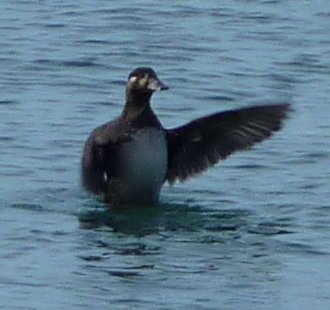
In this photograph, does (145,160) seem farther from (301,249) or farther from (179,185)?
(301,249)

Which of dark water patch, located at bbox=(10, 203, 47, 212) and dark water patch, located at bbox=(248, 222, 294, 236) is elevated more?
dark water patch, located at bbox=(10, 203, 47, 212)

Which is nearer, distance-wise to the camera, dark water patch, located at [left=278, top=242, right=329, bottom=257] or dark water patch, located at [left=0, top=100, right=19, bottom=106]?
dark water patch, located at [left=278, top=242, right=329, bottom=257]

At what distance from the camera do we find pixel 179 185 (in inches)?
637

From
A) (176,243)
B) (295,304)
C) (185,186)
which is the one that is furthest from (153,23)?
(295,304)

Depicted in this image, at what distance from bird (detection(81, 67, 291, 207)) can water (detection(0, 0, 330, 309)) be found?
0.68ft

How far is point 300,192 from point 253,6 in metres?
6.40

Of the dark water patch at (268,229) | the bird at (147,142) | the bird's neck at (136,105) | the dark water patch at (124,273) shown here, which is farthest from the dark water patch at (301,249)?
the bird's neck at (136,105)

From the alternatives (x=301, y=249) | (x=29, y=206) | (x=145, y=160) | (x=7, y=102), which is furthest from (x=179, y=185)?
(x=7, y=102)

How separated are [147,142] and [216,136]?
2.46 ft

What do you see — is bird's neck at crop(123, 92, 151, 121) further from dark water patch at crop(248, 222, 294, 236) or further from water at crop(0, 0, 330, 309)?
dark water patch at crop(248, 222, 294, 236)

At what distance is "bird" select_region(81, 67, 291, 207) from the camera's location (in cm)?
1511

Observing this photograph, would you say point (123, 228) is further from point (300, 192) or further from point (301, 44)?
point (301, 44)

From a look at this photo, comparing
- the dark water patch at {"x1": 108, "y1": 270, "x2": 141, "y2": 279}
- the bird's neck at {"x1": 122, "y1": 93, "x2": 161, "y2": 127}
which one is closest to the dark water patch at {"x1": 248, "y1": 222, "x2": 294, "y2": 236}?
the bird's neck at {"x1": 122, "y1": 93, "x2": 161, "y2": 127}

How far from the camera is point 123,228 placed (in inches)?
588
